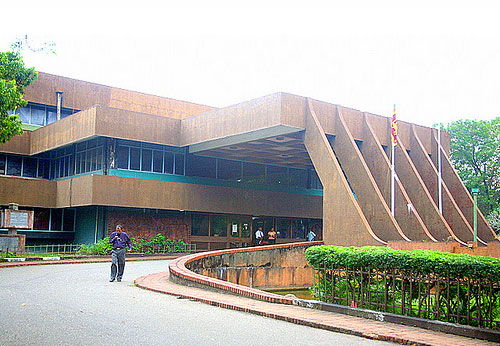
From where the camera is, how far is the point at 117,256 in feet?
51.1

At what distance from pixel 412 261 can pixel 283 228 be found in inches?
1102

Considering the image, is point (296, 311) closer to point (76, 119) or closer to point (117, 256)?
point (117, 256)

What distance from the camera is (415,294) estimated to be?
30.9 feet

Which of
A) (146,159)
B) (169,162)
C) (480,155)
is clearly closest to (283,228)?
(169,162)

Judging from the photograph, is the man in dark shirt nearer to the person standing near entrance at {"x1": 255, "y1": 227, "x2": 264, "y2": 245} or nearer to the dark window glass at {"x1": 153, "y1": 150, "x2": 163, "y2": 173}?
the dark window glass at {"x1": 153, "y1": 150, "x2": 163, "y2": 173}

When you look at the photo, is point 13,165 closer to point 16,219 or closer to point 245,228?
point 16,219

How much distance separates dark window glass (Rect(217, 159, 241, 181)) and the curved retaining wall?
1273 cm

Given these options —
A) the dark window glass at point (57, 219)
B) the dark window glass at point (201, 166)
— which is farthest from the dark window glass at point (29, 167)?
the dark window glass at point (201, 166)

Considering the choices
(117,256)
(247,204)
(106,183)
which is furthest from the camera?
(247,204)

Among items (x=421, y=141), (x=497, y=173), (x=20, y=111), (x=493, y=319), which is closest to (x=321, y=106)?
(x=421, y=141)

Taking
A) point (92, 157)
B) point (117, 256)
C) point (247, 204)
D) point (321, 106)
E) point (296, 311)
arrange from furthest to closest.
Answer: point (247, 204) → point (92, 157) → point (321, 106) → point (117, 256) → point (296, 311)

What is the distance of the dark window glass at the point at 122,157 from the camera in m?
29.4

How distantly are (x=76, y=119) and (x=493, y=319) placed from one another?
85.1 feet

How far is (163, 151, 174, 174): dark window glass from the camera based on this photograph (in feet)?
103
